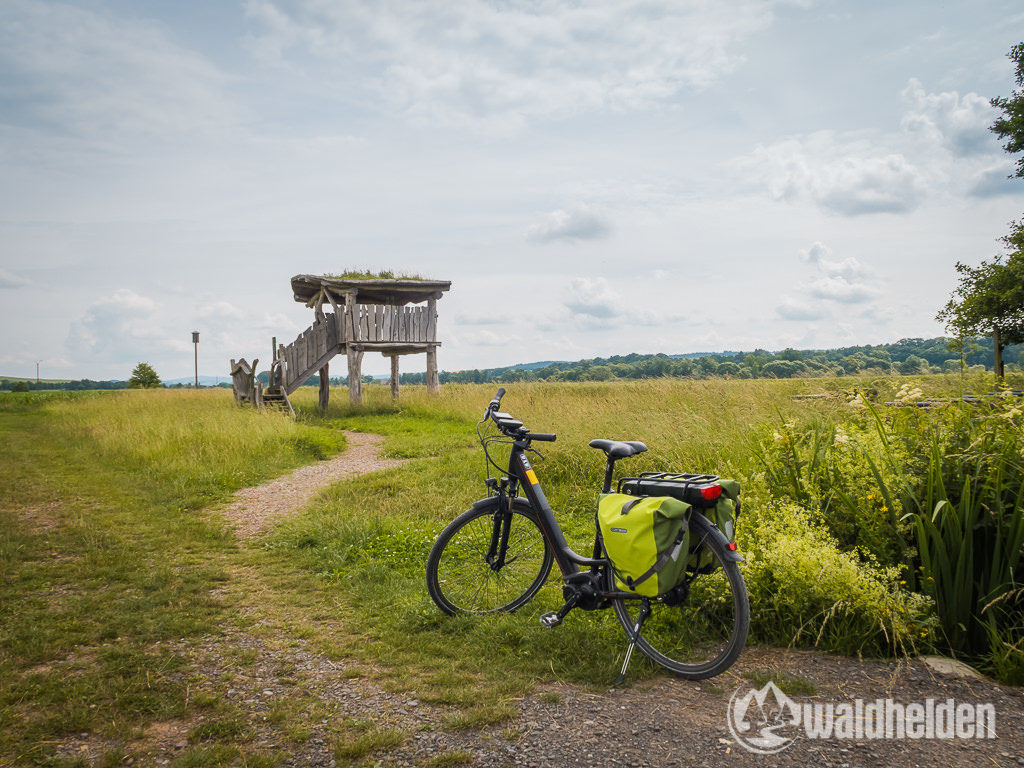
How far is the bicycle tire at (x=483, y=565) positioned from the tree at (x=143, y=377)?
2408 inches

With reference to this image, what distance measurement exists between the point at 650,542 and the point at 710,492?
0.44 m

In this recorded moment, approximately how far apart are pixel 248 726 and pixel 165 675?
0.96 meters

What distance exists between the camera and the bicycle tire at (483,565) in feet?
14.7

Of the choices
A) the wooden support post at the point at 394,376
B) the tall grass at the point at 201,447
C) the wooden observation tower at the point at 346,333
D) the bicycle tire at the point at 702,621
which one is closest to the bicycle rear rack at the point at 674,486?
the bicycle tire at the point at 702,621

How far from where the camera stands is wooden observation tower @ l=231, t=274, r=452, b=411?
2050cm

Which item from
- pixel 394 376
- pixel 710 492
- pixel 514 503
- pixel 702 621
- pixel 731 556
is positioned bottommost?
pixel 702 621

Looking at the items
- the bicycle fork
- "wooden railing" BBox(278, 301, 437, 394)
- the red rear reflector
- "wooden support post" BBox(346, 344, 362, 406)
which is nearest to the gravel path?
the bicycle fork

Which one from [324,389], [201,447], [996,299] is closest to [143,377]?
[324,389]

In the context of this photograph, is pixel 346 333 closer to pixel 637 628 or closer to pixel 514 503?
pixel 514 503

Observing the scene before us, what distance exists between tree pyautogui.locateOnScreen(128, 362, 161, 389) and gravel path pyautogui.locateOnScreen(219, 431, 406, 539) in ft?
174

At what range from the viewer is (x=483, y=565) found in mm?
4621

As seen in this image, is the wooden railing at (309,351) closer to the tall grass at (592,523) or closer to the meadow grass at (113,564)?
Answer: the meadow grass at (113,564)

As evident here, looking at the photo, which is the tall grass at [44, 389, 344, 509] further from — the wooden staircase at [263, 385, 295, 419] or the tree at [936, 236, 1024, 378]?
the tree at [936, 236, 1024, 378]

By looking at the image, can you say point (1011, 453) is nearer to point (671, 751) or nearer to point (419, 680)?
point (671, 751)
